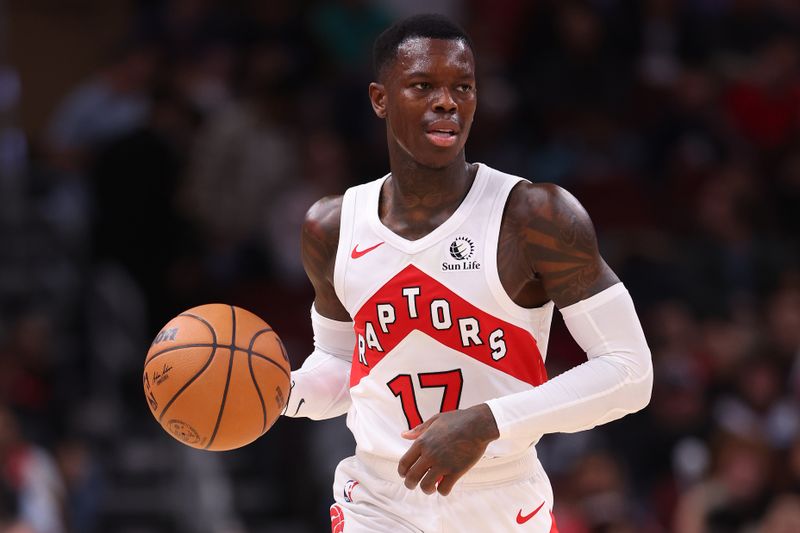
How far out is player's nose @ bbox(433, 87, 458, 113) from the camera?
17.0 feet

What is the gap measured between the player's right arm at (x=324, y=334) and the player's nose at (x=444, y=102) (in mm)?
715

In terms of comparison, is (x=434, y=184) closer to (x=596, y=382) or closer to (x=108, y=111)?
(x=596, y=382)

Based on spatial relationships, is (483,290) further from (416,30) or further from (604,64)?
(604,64)

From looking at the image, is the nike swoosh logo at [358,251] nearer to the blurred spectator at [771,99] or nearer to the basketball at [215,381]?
the basketball at [215,381]

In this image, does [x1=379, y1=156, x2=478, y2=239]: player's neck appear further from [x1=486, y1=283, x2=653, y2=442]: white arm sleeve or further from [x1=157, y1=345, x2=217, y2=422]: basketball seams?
[x1=157, y1=345, x2=217, y2=422]: basketball seams

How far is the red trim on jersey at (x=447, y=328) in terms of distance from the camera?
5.18 meters

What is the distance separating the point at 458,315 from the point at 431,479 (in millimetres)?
677

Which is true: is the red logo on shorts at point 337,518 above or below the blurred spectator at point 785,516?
above

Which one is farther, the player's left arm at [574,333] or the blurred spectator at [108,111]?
the blurred spectator at [108,111]

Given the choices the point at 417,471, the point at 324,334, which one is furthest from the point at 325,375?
the point at 417,471

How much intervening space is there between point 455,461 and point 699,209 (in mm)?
7897

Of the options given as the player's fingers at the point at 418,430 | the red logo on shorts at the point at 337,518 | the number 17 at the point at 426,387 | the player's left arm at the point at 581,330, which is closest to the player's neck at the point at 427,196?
the player's left arm at the point at 581,330

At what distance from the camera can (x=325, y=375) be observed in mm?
5852

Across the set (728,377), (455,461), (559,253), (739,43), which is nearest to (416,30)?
(559,253)
